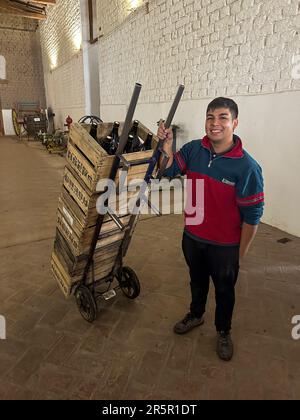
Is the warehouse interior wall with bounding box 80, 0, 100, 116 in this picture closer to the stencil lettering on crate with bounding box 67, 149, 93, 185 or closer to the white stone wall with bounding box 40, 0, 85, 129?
the white stone wall with bounding box 40, 0, 85, 129

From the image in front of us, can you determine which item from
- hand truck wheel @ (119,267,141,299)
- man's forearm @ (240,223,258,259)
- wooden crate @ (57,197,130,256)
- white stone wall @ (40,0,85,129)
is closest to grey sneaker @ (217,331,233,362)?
man's forearm @ (240,223,258,259)

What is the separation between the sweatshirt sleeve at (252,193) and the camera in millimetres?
1552

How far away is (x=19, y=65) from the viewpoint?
52.2 ft

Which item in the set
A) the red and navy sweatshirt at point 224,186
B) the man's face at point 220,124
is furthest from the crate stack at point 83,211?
the man's face at point 220,124

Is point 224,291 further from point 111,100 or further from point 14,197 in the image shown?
point 111,100

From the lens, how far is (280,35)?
11.5 ft

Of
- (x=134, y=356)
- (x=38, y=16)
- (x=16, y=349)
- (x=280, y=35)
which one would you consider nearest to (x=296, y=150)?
(x=280, y=35)

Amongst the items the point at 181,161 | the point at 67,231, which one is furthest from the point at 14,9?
the point at 181,161

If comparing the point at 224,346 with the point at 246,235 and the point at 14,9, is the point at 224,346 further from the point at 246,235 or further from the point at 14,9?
the point at 14,9

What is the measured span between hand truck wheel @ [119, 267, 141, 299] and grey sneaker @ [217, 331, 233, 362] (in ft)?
2.54

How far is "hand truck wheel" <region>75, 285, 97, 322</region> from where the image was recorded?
2213 mm

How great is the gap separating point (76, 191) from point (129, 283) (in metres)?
1.00

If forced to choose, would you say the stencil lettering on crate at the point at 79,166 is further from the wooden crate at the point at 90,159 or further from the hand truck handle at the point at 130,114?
the hand truck handle at the point at 130,114

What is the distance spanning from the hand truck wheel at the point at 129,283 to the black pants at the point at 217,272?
556 millimetres
